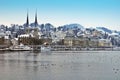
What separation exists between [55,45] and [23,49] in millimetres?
31251

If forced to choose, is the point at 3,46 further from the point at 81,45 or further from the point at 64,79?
the point at 64,79

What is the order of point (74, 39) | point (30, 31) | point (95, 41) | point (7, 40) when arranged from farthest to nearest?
point (95, 41), point (74, 39), point (30, 31), point (7, 40)

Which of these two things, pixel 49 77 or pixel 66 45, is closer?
pixel 49 77

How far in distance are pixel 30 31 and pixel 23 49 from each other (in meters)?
33.1

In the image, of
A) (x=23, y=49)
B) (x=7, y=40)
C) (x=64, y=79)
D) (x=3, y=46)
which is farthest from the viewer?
(x=7, y=40)

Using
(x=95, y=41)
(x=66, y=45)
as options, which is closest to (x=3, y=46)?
(x=66, y=45)

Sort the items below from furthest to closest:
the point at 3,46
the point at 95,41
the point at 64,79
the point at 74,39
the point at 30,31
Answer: the point at 95,41 < the point at 74,39 < the point at 30,31 < the point at 3,46 < the point at 64,79

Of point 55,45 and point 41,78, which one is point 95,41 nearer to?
point 55,45

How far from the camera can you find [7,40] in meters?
135

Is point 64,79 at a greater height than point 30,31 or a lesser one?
lesser

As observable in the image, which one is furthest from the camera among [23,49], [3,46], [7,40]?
[7,40]

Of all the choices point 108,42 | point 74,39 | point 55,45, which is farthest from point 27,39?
point 108,42

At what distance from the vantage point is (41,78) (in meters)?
24.3

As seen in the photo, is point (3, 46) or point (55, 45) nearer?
point (3, 46)
